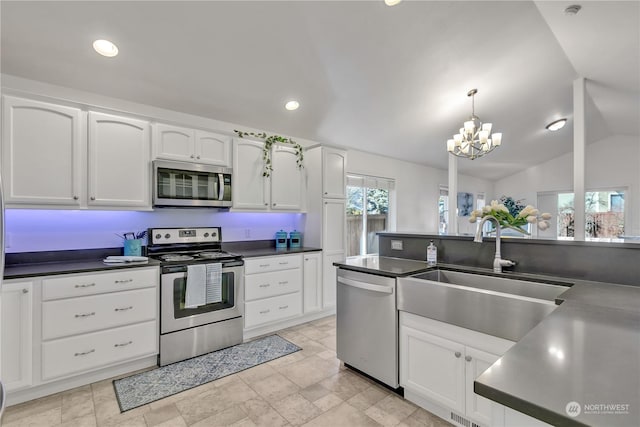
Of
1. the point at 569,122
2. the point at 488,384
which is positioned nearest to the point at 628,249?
the point at 488,384

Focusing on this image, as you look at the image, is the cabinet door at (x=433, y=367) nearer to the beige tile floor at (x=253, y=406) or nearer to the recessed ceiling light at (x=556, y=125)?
the beige tile floor at (x=253, y=406)

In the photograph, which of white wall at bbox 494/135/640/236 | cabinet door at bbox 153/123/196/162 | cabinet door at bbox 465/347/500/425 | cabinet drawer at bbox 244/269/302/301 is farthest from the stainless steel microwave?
white wall at bbox 494/135/640/236

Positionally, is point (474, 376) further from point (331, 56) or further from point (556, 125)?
point (556, 125)

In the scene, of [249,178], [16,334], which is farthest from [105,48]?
[16,334]

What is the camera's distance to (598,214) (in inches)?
255

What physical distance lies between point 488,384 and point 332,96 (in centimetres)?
342

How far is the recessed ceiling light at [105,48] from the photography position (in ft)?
7.77

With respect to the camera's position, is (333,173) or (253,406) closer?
(253,406)

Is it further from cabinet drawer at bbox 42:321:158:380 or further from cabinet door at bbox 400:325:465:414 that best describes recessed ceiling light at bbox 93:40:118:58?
cabinet door at bbox 400:325:465:414

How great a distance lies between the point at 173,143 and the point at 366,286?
7.59ft

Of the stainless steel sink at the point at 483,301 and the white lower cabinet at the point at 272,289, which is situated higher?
the stainless steel sink at the point at 483,301

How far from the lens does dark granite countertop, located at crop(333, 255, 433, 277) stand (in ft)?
7.23

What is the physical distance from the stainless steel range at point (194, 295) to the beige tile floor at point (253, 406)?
1.77 feet

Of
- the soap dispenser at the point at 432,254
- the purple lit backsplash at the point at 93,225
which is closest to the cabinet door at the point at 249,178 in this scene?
the purple lit backsplash at the point at 93,225
